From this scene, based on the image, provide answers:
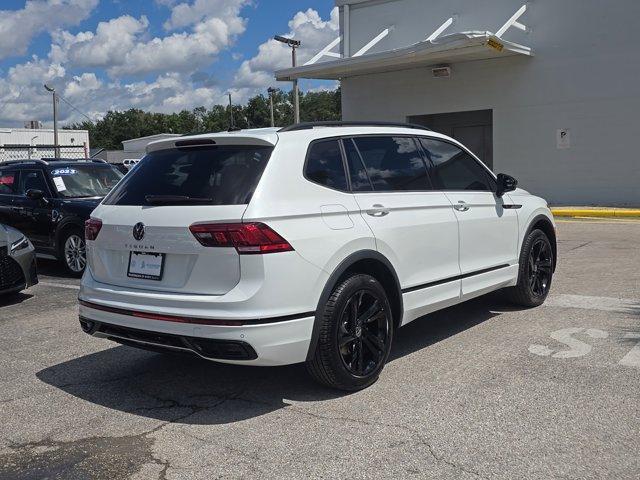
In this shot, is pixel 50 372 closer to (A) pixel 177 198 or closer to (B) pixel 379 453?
(A) pixel 177 198

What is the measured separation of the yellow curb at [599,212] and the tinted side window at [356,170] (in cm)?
1332

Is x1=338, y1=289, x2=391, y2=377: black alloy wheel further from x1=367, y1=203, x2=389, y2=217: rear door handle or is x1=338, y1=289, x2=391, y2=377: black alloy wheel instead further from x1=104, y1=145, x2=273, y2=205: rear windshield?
x1=104, y1=145, x2=273, y2=205: rear windshield

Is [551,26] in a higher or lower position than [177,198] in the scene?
higher

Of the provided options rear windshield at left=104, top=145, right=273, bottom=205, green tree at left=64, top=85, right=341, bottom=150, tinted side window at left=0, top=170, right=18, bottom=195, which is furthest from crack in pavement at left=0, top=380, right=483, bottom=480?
green tree at left=64, top=85, right=341, bottom=150

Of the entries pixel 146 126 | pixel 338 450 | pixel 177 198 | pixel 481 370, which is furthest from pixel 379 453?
pixel 146 126

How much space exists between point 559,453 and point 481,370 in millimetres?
1426

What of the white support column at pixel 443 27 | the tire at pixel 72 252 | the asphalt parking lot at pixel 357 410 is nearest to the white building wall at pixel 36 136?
the white support column at pixel 443 27

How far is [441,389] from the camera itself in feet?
15.5

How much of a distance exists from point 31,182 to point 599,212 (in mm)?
12784

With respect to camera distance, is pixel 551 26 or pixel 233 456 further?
pixel 551 26

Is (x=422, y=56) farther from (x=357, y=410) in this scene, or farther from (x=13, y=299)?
(x=357, y=410)

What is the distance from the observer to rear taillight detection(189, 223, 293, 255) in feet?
13.5

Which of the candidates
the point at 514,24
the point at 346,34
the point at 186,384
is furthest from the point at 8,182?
the point at 346,34

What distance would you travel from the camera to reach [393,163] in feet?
17.7
